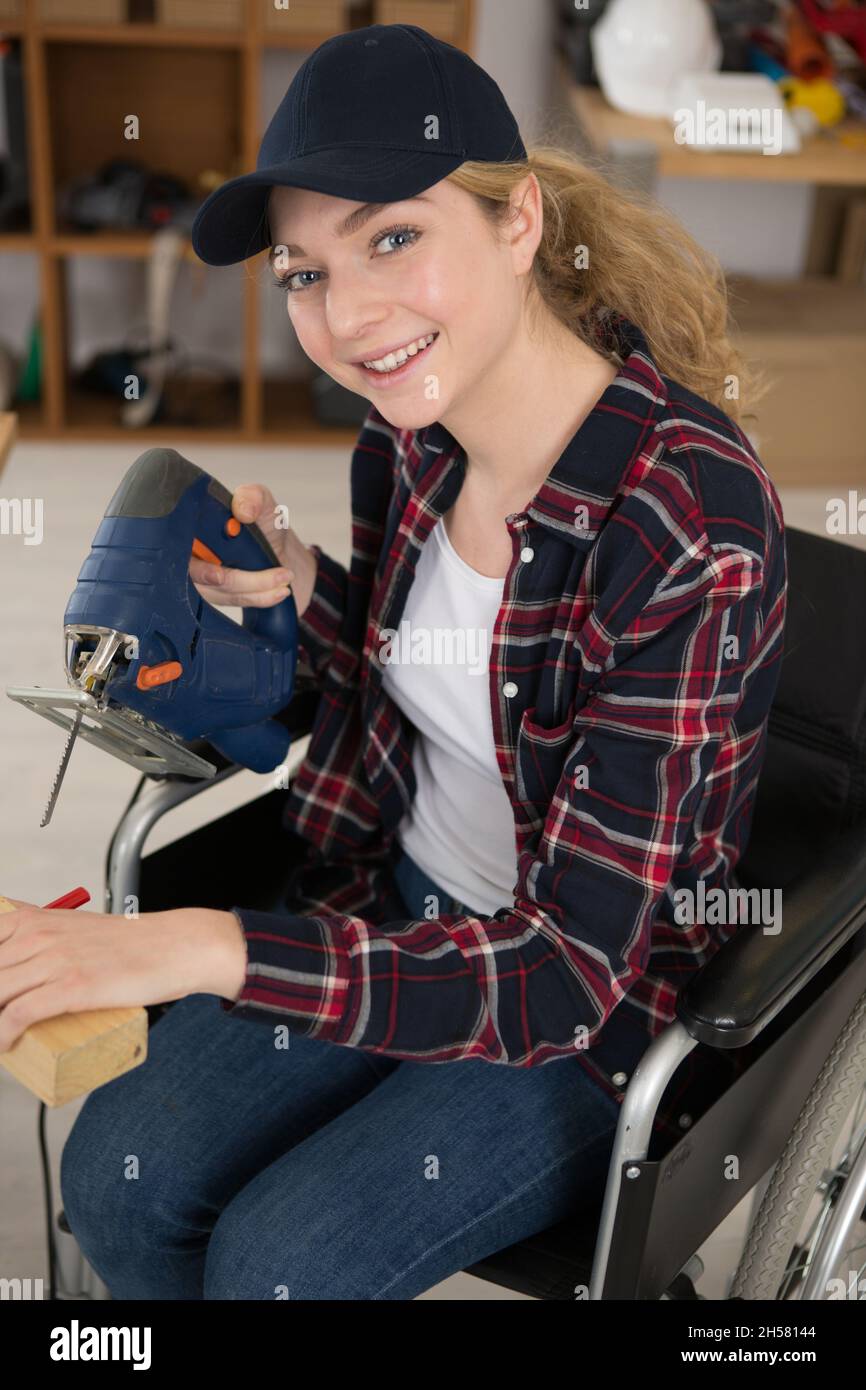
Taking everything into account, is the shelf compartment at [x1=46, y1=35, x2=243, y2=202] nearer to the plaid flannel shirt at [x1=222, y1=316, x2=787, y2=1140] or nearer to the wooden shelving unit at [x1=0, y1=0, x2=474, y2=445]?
the wooden shelving unit at [x1=0, y1=0, x2=474, y2=445]

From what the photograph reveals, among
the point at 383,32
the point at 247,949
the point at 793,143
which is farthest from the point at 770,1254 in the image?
the point at 793,143

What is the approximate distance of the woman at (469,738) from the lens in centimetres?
98

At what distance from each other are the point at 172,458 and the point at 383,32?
0.36 meters

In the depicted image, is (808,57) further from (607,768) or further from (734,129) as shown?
(607,768)

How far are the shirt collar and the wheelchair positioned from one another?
264 mm

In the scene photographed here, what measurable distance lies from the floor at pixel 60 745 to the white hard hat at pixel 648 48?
921 mm

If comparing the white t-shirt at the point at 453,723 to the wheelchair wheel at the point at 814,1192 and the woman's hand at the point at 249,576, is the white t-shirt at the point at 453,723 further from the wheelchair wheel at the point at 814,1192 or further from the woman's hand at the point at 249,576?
the wheelchair wheel at the point at 814,1192

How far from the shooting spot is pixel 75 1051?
83cm

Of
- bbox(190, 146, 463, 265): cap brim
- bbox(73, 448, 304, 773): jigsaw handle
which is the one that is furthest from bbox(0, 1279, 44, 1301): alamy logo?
bbox(190, 146, 463, 265): cap brim

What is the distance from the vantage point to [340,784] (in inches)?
53.4

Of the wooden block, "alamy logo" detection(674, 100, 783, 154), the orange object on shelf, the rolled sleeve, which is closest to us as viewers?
the wooden block

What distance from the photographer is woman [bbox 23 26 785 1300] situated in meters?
0.98
